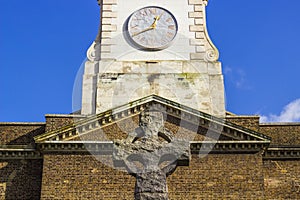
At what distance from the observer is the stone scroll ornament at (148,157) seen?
2114 cm

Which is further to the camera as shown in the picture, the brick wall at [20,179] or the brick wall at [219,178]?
the brick wall at [20,179]

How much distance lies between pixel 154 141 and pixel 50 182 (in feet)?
17.4

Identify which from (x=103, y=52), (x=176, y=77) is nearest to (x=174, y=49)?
(x=176, y=77)

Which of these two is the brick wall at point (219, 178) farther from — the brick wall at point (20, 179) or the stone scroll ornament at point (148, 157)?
the brick wall at point (20, 179)

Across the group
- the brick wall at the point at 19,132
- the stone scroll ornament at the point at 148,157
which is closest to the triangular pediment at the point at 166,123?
the brick wall at the point at 19,132

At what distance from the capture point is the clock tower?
28.6 m

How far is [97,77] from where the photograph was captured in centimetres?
2903

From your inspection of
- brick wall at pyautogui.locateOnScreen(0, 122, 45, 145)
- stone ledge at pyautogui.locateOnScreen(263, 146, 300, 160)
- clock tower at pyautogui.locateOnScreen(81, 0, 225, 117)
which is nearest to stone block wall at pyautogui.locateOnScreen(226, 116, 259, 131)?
stone ledge at pyautogui.locateOnScreen(263, 146, 300, 160)

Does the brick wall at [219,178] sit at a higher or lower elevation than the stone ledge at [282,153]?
lower

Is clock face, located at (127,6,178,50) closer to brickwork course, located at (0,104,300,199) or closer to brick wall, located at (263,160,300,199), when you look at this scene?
brickwork course, located at (0,104,300,199)

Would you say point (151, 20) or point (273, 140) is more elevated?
point (151, 20)

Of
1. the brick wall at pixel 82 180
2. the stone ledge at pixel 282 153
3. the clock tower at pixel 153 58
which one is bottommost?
the brick wall at pixel 82 180

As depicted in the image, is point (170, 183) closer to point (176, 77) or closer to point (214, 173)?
point (214, 173)

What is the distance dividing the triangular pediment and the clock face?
4460 millimetres
